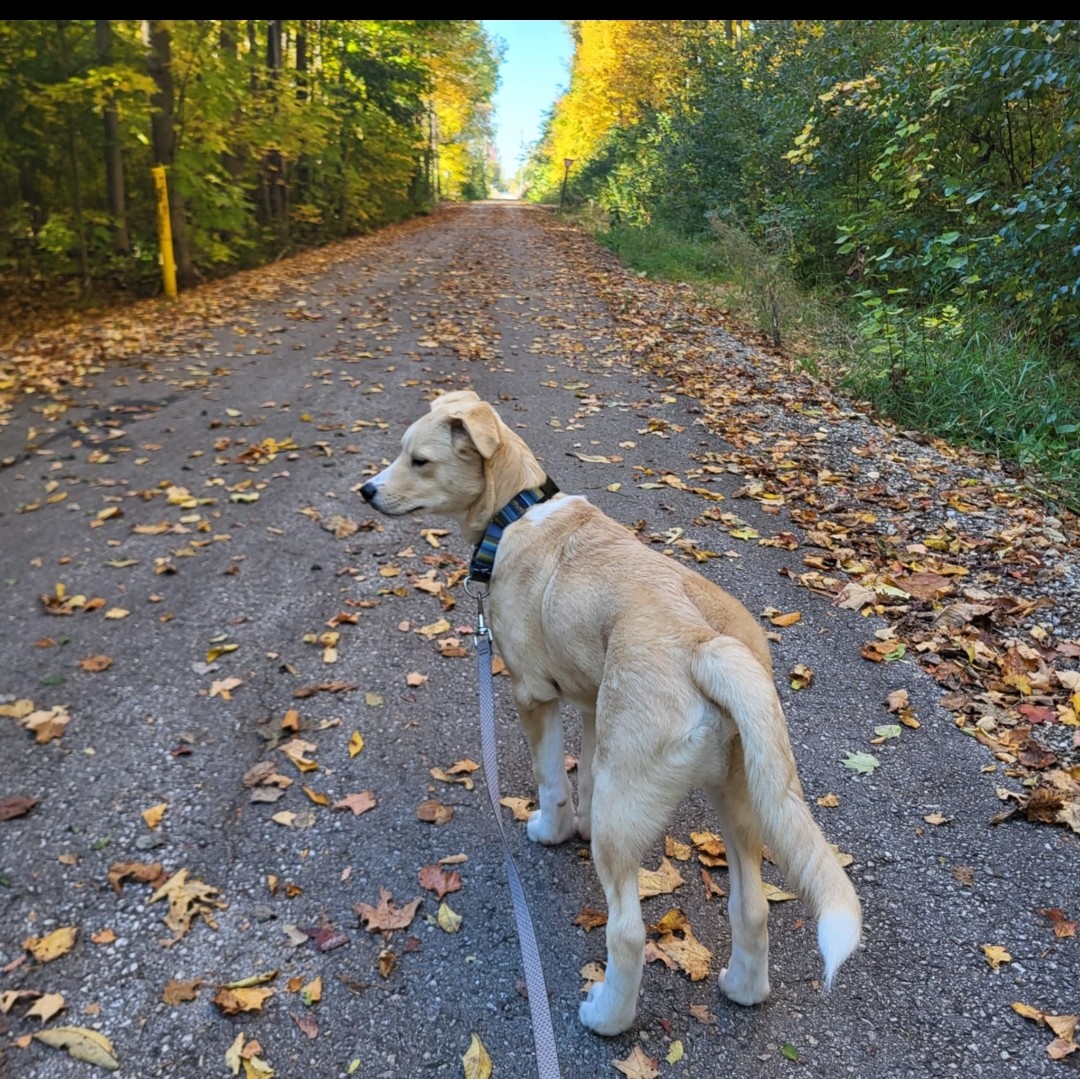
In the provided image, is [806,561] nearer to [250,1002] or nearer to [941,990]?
[941,990]

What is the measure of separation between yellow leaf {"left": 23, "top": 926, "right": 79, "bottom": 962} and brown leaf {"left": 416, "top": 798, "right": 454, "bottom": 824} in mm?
1458

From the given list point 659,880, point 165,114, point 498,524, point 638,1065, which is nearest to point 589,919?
point 659,880

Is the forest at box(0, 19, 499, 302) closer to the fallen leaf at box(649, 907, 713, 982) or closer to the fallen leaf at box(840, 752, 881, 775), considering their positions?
the fallen leaf at box(840, 752, 881, 775)

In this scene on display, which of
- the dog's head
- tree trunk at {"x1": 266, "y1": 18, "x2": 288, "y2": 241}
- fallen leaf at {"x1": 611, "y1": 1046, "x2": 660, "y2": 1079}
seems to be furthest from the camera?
tree trunk at {"x1": 266, "y1": 18, "x2": 288, "y2": 241}

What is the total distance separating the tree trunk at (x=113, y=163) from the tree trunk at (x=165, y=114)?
0.62 meters

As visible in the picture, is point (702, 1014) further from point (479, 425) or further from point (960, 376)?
point (960, 376)

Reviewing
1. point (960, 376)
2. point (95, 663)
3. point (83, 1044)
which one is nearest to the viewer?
point (83, 1044)

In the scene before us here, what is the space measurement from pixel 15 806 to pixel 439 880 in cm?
216

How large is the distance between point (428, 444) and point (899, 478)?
16.5ft

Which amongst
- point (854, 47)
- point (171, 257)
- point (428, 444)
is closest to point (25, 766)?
point (428, 444)

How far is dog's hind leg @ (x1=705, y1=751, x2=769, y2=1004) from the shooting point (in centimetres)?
252

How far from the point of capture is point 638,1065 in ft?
8.26

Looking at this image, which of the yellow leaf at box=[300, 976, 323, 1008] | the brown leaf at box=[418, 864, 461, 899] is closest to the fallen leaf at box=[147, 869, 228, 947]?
the yellow leaf at box=[300, 976, 323, 1008]
